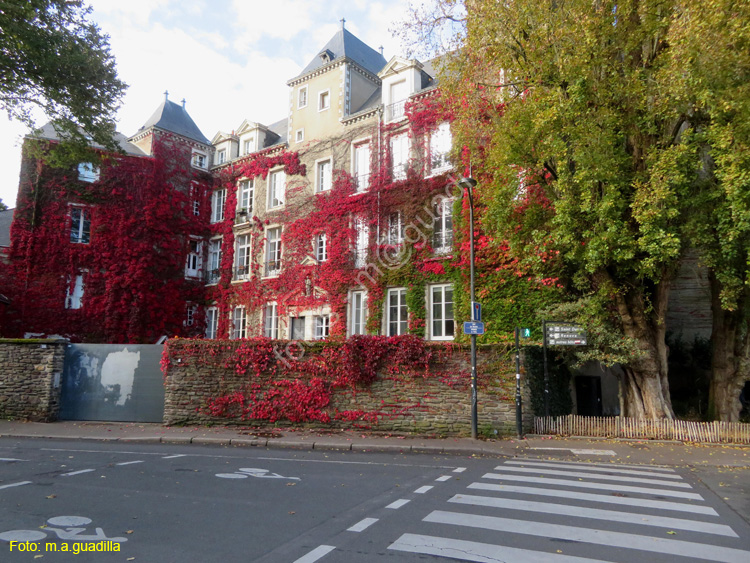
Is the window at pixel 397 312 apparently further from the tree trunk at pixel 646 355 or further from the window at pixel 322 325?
the tree trunk at pixel 646 355

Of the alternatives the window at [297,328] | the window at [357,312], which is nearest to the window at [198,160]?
the window at [297,328]

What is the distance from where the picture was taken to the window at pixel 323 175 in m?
24.6

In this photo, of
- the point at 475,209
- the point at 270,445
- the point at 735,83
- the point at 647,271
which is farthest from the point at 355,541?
the point at 475,209

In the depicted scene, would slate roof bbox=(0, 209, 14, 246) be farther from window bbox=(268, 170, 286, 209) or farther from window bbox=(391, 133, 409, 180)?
window bbox=(391, 133, 409, 180)

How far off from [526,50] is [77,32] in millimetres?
13000

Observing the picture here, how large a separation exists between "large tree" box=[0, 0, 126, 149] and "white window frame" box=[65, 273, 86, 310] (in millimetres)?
10880

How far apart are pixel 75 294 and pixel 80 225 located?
3606mm

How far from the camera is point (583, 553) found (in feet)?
15.2

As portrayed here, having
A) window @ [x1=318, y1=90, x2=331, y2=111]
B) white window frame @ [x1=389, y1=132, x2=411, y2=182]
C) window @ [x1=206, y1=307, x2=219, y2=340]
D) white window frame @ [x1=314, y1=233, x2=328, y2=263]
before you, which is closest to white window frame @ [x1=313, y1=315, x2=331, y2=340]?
white window frame @ [x1=314, y1=233, x2=328, y2=263]

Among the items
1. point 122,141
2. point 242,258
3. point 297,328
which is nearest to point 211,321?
point 242,258

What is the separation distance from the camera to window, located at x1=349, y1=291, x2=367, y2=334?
21984mm

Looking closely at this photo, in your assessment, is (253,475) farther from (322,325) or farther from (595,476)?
(322,325)

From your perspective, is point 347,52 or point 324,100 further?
point 347,52

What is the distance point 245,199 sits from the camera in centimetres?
2828
